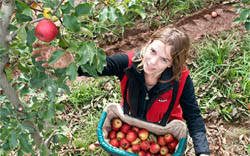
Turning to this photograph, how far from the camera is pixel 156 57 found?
7.95 feet

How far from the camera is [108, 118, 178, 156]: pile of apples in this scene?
118 inches

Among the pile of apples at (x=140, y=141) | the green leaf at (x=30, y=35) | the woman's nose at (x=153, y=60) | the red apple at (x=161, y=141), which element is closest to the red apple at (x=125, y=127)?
the pile of apples at (x=140, y=141)

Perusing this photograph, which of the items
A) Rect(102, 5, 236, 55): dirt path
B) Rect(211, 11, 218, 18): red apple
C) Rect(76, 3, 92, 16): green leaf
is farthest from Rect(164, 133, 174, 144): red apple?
Rect(211, 11, 218, 18): red apple

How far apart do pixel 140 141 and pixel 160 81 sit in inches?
21.9

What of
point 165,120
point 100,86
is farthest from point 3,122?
point 100,86

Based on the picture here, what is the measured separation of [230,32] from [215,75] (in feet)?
2.27

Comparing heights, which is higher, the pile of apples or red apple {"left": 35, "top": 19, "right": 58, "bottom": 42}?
red apple {"left": 35, "top": 19, "right": 58, "bottom": 42}

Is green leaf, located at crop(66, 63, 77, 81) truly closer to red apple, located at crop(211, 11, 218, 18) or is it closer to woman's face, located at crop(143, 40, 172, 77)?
woman's face, located at crop(143, 40, 172, 77)

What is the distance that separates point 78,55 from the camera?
5.85 feet

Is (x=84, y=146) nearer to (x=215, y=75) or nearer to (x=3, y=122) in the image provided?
(x=215, y=75)

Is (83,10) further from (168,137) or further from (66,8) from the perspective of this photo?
(168,137)

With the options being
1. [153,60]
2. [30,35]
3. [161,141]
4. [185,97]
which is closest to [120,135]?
[161,141]

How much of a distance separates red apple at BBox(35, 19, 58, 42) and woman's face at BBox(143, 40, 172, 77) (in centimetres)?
79

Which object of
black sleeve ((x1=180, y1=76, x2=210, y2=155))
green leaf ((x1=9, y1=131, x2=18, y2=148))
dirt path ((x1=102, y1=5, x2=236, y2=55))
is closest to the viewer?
green leaf ((x1=9, y1=131, x2=18, y2=148))
